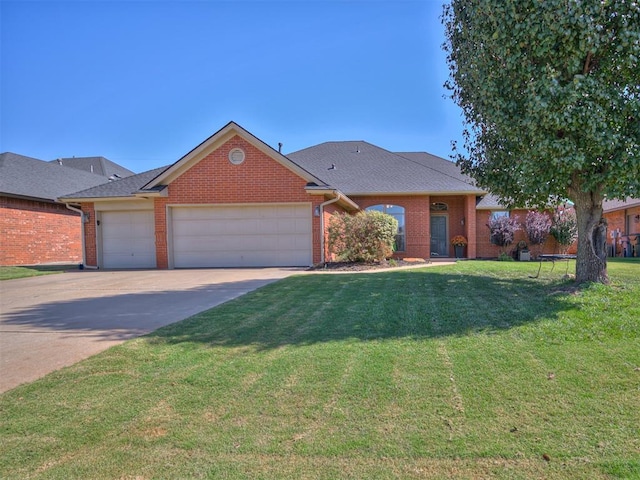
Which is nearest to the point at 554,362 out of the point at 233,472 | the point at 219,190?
the point at 233,472

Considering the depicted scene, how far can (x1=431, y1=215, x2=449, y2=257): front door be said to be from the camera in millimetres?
19188

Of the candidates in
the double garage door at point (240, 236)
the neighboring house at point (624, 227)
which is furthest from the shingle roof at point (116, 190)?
the neighboring house at point (624, 227)

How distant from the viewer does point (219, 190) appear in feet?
47.5

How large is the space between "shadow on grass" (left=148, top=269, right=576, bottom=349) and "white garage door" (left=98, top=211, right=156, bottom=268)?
8503 mm

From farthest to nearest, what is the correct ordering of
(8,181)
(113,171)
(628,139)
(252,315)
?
(113,171) < (8,181) < (628,139) < (252,315)

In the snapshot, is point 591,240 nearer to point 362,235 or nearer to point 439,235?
point 362,235

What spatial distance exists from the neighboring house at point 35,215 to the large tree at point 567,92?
1720cm

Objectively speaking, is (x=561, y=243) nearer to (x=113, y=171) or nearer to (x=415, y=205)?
(x=415, y=205)

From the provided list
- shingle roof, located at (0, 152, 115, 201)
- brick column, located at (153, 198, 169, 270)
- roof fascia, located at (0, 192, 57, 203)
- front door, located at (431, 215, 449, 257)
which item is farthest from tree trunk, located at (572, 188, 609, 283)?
shingle roof, located at (0, 152, 115, 201)

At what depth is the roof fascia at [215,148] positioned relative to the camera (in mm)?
14141

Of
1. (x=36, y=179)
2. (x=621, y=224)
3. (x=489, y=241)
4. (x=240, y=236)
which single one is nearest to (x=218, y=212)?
(x=240, y=236)

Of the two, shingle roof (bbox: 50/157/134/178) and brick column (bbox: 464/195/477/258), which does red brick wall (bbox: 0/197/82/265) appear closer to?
shingle roof (bbox: 50/157/134/178)

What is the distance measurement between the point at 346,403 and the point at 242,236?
474 inches

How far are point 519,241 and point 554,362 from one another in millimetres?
15749
